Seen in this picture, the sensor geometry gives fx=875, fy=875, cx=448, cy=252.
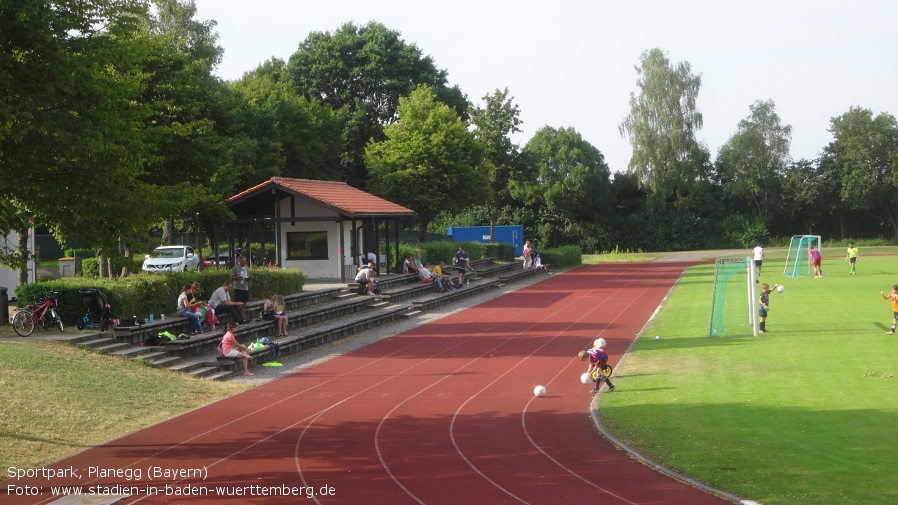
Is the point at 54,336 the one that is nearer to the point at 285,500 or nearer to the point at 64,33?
the point at 64,33

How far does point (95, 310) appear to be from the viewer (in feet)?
66.7

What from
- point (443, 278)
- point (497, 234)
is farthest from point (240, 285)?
point (497, 234)

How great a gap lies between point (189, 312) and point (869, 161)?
70216 mm

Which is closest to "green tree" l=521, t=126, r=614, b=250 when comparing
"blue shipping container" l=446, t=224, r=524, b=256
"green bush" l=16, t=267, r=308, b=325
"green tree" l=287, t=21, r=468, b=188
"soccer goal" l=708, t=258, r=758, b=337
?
"blue shipping container" l=446, t=224, r=524, b=256

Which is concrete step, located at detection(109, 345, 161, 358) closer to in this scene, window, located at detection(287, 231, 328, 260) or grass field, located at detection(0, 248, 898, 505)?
grass field, located at detection(0, 248, 898, 505)

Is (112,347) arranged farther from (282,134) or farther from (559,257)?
(559,257)

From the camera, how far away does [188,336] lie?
21000 mm

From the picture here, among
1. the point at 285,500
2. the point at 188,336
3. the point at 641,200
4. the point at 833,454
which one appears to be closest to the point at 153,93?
the point at 188,336

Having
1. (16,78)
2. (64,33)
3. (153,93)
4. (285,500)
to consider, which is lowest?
(285,500)

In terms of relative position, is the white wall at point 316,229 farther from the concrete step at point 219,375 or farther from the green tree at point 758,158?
the green tree at point 758,158

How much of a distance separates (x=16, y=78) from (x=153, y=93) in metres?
14.6

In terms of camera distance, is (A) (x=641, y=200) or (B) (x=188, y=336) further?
(A) (x=641, y=200)

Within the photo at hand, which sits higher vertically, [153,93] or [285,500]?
[153,93]

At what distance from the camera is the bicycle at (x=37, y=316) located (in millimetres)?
18984
